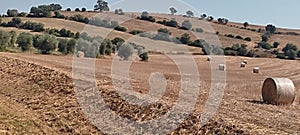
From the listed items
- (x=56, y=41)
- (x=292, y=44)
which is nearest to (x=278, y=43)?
(x=292, y=44)

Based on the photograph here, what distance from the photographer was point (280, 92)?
2136 centimetres

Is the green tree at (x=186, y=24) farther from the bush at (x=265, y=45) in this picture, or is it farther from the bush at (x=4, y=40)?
the bush at (x=4, y=40)

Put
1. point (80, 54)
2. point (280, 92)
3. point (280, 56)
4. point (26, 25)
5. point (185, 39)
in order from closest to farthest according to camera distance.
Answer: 1. point (280, 92)
2. point (80, 54)
3. point (26, 25)
4. point (280, 56)
5. point (185, 39)

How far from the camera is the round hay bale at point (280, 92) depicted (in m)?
21.3

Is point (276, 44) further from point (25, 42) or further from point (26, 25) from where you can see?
point (25, 42)

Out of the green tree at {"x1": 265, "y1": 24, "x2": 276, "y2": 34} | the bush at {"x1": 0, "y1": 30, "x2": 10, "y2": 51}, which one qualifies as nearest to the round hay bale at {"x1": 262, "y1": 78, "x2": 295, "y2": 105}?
the bush at {"x1": 0, "y1": 30, "x2": 10, "y2": 51}

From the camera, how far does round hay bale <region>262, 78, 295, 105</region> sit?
21328mm

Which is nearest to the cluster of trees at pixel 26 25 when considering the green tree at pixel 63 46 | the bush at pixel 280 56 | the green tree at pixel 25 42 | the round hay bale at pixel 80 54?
the green tree at pixel 63 46

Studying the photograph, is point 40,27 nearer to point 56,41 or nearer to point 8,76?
point 56,41

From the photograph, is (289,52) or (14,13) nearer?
(289,52)

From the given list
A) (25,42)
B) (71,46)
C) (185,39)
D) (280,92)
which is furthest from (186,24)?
(280,92)

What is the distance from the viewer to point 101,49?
70438mm

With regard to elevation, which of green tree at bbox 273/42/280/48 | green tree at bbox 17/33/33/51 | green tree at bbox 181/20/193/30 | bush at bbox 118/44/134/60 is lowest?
bush at bbox 118/44/134/60

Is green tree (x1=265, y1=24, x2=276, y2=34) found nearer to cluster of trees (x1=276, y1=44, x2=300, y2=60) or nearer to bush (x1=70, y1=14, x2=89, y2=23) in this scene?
cluster of trees (x1=276, y1=44, x2=300, y2=60)
